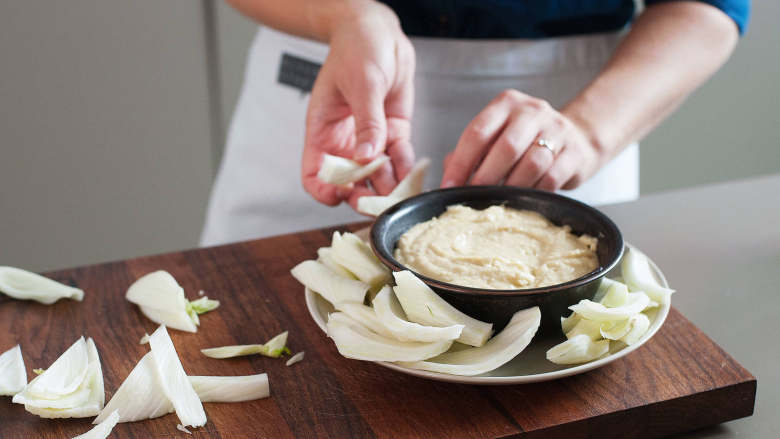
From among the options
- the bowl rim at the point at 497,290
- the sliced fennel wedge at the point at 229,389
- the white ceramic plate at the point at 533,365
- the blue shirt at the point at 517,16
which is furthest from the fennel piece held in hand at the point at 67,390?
the blue shirt at the point at 517,16

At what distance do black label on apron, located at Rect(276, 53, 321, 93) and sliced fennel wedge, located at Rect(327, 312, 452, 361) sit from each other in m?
0.99

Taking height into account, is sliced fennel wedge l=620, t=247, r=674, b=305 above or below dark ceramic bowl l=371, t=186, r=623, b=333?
below

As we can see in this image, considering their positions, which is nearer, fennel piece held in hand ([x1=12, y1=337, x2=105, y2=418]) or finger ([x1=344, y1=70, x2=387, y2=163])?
fennel piece held in hand ([x1=12, y1=337, x2=105, y2=418])

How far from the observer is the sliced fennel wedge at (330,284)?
105cm

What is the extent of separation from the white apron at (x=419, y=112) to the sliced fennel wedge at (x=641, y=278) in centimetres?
73

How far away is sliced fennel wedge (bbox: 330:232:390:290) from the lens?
1.07 meters

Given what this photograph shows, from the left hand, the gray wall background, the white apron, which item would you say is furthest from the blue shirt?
the gray wall background

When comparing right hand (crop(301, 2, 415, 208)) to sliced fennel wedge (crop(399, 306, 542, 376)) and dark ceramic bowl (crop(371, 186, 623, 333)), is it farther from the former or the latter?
sliced fennel wedge (crop(399, 306, 542, 376))

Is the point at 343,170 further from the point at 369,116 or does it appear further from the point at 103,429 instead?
the point at 103,429

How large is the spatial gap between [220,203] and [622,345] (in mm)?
1227

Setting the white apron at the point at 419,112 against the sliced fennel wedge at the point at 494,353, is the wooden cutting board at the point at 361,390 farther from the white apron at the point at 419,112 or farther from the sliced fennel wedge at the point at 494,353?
the white apron at the point at 419,112

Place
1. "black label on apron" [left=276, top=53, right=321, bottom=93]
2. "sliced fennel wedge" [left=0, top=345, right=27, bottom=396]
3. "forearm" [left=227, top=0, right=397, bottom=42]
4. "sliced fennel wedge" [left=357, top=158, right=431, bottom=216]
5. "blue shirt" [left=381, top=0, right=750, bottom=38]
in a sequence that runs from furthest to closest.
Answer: "black label on apron" [left=276, top=53, right=321, bottom=93], "blue shirt" [left=381, top=0, right=750, bottom=38], "forearm" [left=227, top=0, right=397, bottom=42], "sliced fennel wedge" [left=357, top=158, right=431, bottom=216], "sliced fennel wedge" [left=0, top=345, right=27, bottom=396]

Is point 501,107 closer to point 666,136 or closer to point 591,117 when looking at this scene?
point 591,117

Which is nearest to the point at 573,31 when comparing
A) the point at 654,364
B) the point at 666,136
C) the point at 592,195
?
the point at 592,195
